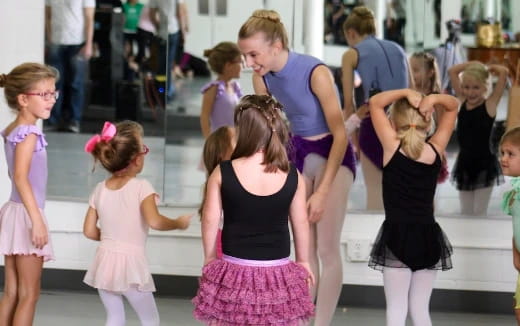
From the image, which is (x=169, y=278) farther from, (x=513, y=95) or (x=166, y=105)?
(x=513, y=95)

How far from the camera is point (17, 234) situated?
425 centimetres

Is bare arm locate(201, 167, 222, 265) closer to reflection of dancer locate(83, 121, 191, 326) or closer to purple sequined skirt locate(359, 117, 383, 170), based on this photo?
reflection of dancer locate(83, 121, 191, 326)

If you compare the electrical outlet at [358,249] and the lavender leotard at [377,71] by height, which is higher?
the lavender leotard at [377,71]

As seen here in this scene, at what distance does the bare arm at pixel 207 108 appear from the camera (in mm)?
5641

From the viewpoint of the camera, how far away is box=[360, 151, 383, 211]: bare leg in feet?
18.0

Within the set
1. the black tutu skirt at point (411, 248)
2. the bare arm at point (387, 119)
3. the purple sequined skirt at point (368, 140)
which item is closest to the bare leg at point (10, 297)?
the black tutu skirt at point (411, 248)

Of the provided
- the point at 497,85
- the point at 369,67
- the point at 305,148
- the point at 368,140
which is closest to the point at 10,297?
the point at 305,148

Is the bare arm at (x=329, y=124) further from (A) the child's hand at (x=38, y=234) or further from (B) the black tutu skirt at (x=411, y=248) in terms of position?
(A) the child's hand at (x=38, y=234)

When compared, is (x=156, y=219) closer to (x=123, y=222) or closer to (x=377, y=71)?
(x=123, y=222)

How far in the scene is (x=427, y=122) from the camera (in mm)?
4223

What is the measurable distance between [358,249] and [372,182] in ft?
1.22

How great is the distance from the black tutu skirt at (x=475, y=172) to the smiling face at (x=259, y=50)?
69.8 inches

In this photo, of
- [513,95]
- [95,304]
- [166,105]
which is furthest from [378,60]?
[95,304]

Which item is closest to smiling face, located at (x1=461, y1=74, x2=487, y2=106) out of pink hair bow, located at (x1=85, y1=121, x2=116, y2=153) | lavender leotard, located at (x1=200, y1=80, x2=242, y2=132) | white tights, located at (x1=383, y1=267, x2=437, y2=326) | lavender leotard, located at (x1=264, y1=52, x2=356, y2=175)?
lavender leotard, located at (x1=200, y1=80, x2=242, y2=132)
